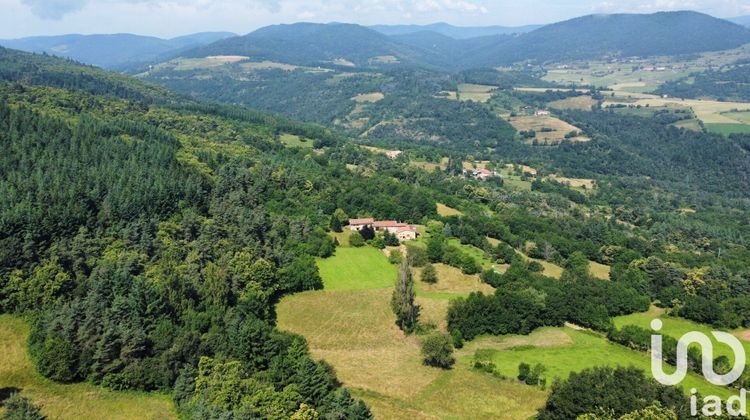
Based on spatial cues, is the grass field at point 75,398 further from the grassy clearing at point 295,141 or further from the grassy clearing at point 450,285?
the grassy clearing at point 295,141

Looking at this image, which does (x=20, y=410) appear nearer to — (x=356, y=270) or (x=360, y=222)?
(x=356, y=270)

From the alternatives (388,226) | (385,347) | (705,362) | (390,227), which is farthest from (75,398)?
(705,362)

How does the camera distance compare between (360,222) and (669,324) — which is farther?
(360,222)

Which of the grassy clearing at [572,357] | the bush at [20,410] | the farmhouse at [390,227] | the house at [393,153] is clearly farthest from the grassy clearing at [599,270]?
the house at [393,153]

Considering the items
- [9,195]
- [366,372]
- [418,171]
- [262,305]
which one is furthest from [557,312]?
[418,171]

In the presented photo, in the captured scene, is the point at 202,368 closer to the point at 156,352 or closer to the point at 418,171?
the point at 156,352

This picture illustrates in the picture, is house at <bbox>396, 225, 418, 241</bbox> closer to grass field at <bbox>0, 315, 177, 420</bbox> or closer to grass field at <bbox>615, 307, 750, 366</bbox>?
grass field at <bbox>615, 307, 750, 366</bbox>
